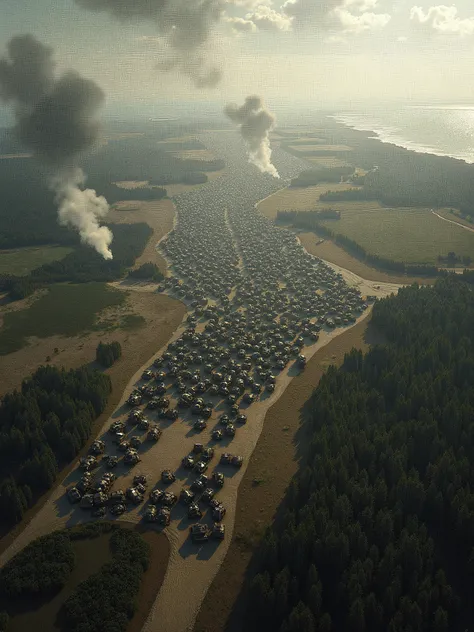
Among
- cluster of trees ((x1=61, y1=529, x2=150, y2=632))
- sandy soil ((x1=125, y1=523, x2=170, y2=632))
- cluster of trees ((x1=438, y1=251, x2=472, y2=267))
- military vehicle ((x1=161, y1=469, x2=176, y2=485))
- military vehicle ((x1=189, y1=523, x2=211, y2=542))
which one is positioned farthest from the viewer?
cluster of trees ((x1=438, y1=251, x2=472, y2=267))

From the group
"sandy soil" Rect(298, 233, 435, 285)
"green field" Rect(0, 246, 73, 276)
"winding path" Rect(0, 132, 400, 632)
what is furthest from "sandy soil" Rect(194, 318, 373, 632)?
"green field" Rect(0, 246, 73, 276)

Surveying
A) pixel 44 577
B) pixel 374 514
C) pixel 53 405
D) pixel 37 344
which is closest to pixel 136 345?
pixel 37 344

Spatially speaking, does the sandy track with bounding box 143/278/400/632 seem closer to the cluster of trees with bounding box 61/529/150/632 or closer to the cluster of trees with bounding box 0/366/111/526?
the cluster of trees with bounding box 61/529/150/632

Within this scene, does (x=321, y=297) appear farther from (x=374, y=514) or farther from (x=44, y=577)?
(x=44, y=577)

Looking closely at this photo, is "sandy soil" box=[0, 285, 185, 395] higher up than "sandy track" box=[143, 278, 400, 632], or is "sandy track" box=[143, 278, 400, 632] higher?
"sandy soil" box=[0, 285, 185, 395]

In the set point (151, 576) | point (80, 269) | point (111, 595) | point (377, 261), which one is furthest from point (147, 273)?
point (111, 595)
